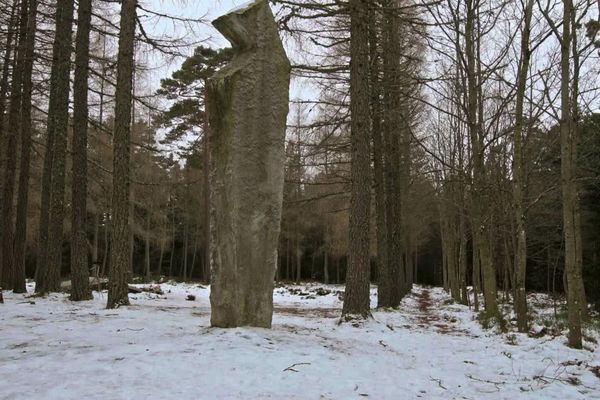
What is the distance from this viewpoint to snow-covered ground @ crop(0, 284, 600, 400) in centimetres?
411

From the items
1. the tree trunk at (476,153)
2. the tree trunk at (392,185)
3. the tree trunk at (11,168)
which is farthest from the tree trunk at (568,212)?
the tree trunk at (11,168)

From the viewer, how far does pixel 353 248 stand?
966 cm

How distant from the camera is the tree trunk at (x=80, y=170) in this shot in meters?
11.0

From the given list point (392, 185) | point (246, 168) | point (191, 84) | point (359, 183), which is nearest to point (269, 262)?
point (246, 168)

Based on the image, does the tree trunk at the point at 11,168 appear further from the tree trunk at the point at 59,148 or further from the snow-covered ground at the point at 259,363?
the snow-covered ground at the point at 259,363

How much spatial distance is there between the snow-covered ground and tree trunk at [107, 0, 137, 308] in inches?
61.1

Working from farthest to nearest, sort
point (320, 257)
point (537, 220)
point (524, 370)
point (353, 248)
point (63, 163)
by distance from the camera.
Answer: point (320, 257) → point (537, 220) → point (63, 163) → point (353, 248) → point (524, 370)

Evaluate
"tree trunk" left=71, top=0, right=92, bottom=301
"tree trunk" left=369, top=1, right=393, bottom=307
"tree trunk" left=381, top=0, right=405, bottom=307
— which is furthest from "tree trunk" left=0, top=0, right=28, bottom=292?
"tree trunk" left=381, top=0, right=405, bottom=307

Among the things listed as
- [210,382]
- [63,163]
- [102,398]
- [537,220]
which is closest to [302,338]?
[210,382]

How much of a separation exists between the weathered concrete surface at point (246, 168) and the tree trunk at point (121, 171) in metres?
3.90

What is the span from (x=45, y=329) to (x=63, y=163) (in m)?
5.84

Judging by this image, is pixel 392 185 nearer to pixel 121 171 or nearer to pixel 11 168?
pixel 121 171

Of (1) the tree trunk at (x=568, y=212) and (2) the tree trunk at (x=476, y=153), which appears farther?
(2) the tree trunk at (x=476, y=153)

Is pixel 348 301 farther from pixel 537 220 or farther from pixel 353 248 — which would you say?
pixel 537 220
